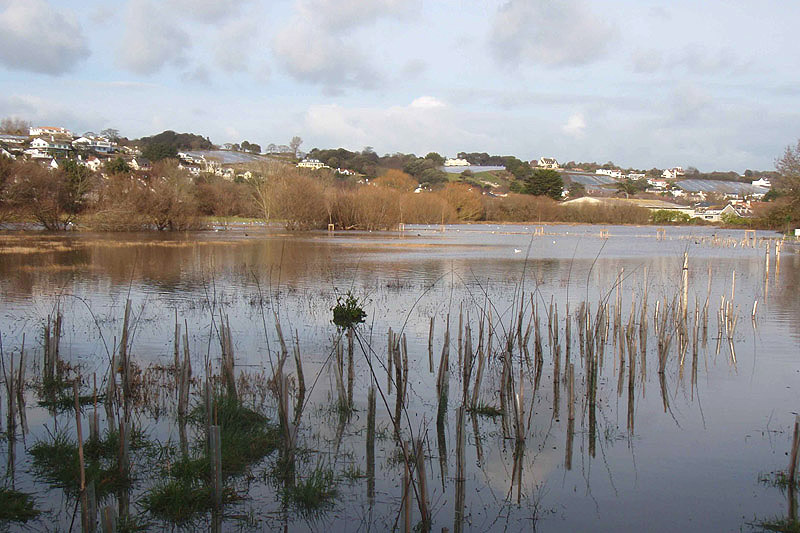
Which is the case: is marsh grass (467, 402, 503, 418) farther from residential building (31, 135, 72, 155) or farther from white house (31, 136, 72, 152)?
white house (31, 136, 72, 152)

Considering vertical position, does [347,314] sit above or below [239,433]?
above

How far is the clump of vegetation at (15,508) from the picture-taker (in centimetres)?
620

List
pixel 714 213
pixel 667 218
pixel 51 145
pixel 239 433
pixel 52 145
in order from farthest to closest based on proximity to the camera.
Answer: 1. pixel 52 145
2. pixel 51 145
3. pixel 714 213
4. pixel 667 218
5. pixel 239 433

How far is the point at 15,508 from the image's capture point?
626 cm

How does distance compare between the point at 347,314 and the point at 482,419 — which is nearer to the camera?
the point at 482,419

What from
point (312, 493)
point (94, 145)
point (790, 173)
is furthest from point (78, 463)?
point (94, 145)

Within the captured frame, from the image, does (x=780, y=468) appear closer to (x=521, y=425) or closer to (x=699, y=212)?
(x=521, y=425)

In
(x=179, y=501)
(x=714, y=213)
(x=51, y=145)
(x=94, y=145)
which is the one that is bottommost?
(x=179, y=501)

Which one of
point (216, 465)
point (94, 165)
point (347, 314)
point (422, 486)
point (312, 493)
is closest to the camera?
point (422, 486)

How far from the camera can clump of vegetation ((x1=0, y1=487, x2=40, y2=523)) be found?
20.3 ft

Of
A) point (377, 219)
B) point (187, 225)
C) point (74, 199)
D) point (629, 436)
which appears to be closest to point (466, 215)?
point (377, 219)

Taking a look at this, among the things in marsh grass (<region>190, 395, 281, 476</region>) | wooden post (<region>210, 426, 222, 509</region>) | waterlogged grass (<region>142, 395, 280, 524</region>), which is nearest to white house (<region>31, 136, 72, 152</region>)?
marsh grass (<region>190, 395, 281, 476</region>)

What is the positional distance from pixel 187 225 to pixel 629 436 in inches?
2453

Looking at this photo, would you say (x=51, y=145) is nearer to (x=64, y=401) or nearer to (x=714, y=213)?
(x=714, y=213)
